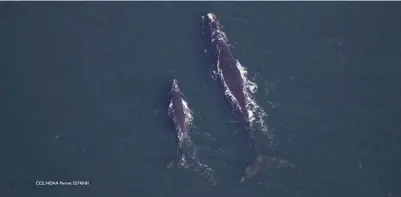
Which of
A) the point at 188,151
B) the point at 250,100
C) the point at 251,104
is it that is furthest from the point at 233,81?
the point at 188,151

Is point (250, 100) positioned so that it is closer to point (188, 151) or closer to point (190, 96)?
point (190, 96)

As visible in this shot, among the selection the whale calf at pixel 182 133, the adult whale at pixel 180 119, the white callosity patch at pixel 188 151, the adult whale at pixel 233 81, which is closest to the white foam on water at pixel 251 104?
the adult whale at pixel 233 81

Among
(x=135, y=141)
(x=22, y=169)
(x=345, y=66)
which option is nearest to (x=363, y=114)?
(x=345, y=66)

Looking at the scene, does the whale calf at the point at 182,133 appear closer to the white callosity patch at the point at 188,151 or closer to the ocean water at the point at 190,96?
the white callosity patch at the point at 188,151

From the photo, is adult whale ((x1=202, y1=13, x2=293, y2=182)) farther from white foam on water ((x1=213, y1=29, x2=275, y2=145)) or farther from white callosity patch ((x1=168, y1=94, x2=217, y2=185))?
white callosity patch ((x1=168, y1=94, x2=217, y2=185))

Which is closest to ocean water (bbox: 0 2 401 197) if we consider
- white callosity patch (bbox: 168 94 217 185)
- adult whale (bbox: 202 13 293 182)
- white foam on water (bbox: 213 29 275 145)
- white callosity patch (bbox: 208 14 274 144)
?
white callosity patch (bbox: 168 94 217 185)
